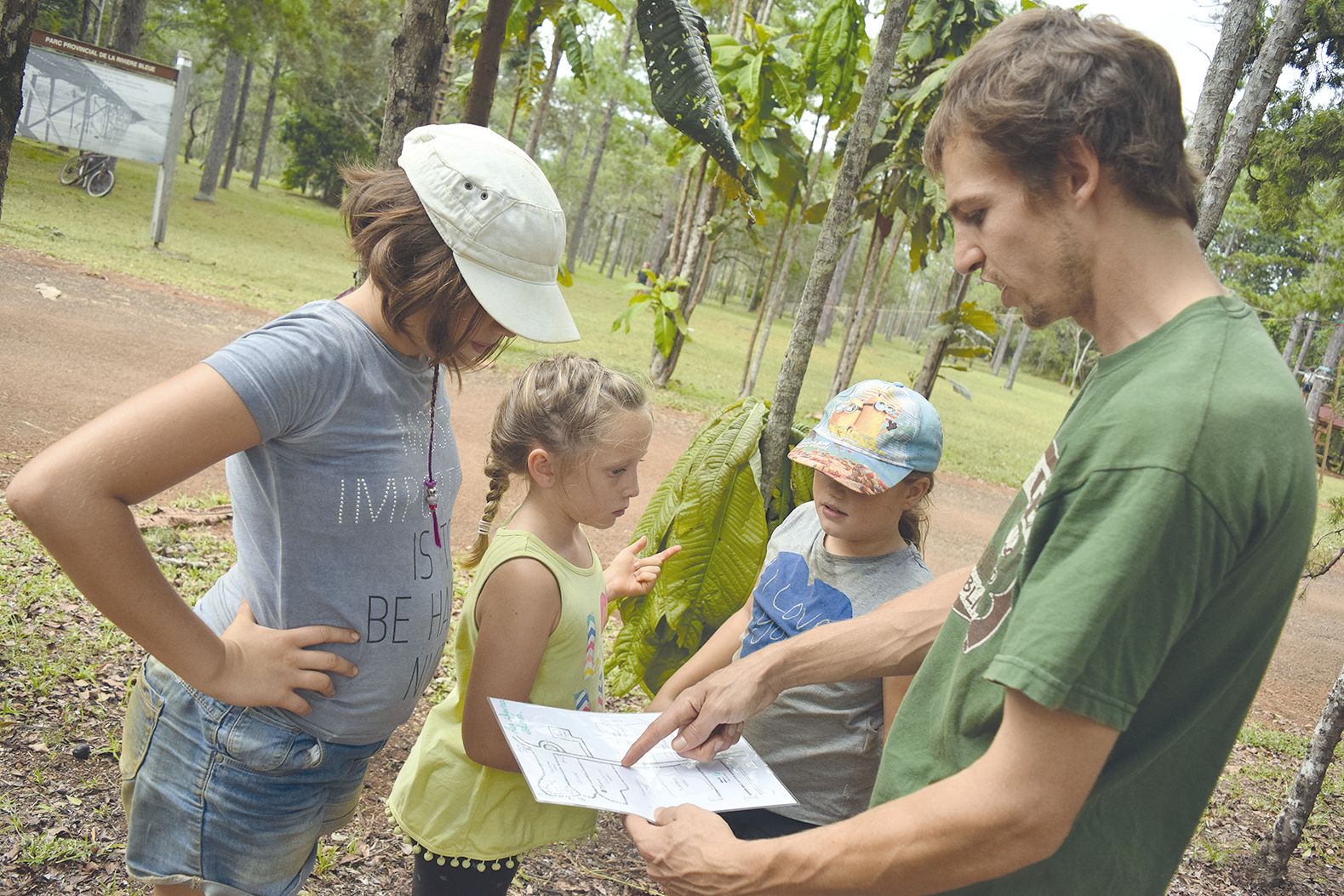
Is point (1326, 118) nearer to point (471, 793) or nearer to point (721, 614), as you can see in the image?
point (721, 614)

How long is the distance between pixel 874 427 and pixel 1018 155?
1012 mm

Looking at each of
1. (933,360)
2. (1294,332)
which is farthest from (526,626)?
(1294,332)

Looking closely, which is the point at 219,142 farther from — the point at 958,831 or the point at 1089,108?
the point at 958,831

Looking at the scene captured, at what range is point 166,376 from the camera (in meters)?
7.58

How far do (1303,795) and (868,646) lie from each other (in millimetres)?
3070

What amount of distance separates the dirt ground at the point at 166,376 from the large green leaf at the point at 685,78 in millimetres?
2331

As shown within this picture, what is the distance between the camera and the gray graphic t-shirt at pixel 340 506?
57.4 inches

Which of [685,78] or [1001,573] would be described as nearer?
[1001,573]

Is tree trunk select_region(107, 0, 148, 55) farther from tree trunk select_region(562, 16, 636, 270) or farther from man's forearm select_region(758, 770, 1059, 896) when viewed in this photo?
man's forearm select_region(758, 770, 1059, 896)

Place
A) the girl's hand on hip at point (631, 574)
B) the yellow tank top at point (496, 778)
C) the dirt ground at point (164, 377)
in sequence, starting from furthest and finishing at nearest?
the dirt ground at point (164, 377), the girl's hand on hip at point (631, 574), the yellow tank top at point (496, 778)

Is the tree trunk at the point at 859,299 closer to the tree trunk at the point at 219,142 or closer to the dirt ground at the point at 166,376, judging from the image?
the dirt ground at the point at 166,376

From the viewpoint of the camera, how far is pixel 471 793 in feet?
6.47

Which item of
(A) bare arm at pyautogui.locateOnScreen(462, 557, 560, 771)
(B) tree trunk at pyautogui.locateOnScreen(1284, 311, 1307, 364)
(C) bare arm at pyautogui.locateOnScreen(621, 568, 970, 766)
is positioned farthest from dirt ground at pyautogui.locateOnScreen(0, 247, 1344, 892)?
(B) tree trunk at pyautogui.locateOnScreen(1284, 311, 1307, 364)

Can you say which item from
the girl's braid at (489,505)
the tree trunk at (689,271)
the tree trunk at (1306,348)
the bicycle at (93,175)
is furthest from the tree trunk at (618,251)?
the girl's braid at (489,505)
